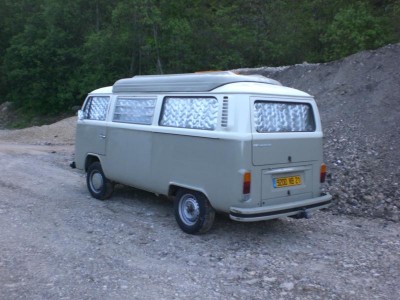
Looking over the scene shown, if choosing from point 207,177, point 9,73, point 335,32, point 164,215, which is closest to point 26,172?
point 164,215

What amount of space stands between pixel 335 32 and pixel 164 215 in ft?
68.2

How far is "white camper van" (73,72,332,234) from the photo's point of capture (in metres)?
5.97

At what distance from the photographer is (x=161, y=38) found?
31.4 meters

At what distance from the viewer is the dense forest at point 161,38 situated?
1075 inches

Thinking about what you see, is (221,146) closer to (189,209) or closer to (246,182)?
(246,182)

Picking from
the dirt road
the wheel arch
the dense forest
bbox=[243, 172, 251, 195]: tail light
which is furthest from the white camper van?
the dense forest

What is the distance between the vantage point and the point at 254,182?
597cm

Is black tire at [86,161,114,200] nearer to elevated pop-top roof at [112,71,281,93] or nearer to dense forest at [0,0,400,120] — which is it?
elevated pop-top roof at [112,71,281,93]

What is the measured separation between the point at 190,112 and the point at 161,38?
84.2 feet

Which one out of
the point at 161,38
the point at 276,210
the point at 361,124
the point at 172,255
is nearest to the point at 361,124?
the point at 361,124

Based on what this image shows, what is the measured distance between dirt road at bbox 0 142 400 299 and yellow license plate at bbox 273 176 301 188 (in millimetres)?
777

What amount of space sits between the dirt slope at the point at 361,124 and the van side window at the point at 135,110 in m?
3.58

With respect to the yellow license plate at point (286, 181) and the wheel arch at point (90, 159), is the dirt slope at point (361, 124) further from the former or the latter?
the wheel arch at point (90, 159)

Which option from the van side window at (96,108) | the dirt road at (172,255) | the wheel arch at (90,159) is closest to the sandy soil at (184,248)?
the dirt road at (172,255)
